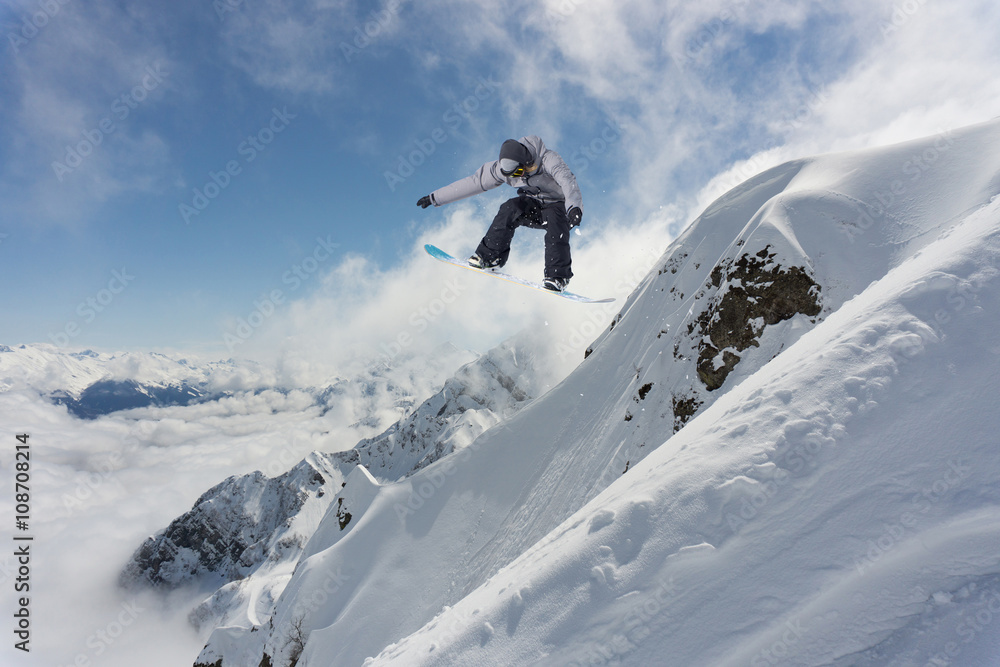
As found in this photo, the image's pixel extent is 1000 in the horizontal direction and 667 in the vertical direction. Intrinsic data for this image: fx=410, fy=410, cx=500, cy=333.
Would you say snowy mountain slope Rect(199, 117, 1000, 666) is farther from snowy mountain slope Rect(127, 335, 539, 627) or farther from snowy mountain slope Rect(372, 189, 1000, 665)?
snowy mountain slope Rect(127, 335, 539, 627)

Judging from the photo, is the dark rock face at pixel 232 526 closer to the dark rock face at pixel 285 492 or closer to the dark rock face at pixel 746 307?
the dark rock face at pixel 285 492

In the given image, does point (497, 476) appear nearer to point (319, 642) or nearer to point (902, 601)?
point (319, 642)

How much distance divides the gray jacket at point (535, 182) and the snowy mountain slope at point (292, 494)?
114424mm

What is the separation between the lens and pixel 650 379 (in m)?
18.9

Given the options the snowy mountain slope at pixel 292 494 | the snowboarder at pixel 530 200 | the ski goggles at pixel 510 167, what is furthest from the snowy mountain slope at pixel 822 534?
the snowy mountain slope at pixel 292 494

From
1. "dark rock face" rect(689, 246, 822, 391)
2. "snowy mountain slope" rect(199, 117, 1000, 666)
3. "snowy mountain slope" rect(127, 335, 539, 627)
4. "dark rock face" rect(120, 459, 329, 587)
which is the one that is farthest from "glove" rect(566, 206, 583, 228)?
"dark rock face" rect(120, 459, 329, 587)

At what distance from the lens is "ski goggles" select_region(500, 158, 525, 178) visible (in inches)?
287

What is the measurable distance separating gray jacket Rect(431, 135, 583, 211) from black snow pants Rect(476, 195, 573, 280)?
1.20 feet

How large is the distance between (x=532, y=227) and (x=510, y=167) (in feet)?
9.02

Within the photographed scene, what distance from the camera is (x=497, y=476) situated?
22.8m

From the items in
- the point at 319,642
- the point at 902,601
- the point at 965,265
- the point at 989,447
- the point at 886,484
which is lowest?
the point at 319,642

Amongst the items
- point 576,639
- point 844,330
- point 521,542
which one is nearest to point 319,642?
point 521,542

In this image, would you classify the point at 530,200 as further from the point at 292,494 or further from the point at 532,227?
the point at 292,494

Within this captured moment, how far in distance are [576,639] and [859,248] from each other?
17.7 metres
